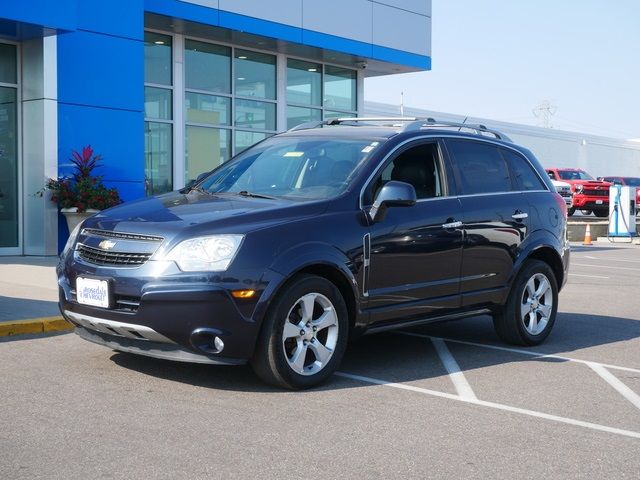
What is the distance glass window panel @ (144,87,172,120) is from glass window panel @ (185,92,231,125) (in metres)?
0.56

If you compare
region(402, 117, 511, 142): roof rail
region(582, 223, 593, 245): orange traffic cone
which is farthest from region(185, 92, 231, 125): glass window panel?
region(402, 117, 511, 142): roof rail

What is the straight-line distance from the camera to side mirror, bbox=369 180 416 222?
22.0 feet

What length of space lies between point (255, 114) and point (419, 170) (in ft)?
48.0

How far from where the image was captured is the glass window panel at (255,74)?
21.3 m

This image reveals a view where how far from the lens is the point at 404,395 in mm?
6246

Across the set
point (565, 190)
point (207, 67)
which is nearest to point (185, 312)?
point (207, 67)

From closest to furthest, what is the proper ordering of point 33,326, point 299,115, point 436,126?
point 436,126 < point 33,326 < point 299,115

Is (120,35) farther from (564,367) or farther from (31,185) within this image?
(564,367)

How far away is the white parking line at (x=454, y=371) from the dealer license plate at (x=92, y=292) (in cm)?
245

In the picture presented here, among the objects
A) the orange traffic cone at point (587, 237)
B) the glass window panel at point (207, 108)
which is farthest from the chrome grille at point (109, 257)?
the orange traffic cone at point (587, 237)

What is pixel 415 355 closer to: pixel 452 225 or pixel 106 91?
pixel 452 225

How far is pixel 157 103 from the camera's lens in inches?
766

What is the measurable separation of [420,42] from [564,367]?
17.6 metres

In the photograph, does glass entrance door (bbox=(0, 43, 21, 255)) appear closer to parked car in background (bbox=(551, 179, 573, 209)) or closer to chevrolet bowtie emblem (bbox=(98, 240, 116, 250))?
chevrolet bowtie emblem (bbox=(98, 240, 116, 250))
